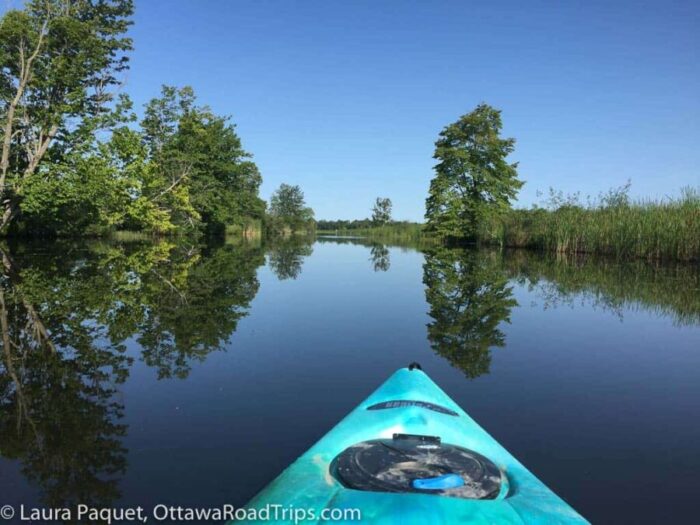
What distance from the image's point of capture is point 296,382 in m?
3.97

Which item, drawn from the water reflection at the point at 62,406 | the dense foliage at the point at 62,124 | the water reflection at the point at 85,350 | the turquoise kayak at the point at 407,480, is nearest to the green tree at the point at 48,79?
the dense foliage at the point at 62,124

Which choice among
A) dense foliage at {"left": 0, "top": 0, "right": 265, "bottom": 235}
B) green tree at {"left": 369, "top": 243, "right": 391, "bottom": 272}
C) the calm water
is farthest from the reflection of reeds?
dense foliage at {"left": 0, "top": 0, "right": 265, "bottom": 235}

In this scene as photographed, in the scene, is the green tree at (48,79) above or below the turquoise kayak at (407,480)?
above

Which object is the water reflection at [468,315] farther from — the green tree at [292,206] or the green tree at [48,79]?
the green tree at [292,206]

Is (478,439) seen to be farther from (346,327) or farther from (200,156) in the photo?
(200,156)

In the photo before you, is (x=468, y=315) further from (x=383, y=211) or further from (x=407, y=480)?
(x=383, y=211)

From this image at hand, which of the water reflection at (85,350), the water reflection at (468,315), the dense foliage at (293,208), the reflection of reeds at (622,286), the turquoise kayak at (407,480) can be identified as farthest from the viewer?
the dense foliage at (293,208)

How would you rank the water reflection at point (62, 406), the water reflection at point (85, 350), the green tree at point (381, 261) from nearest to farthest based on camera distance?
the water reflection at point (62, 406) → the water reflection at point (85, 350) → the green tree at point (381, 261)

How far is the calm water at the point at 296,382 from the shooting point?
7.80ft

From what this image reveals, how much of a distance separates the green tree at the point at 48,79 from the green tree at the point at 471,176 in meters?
23.0

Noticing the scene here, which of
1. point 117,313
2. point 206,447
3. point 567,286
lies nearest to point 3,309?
point 117,313

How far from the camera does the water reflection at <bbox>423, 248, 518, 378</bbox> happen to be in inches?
195

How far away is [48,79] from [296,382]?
20216mm

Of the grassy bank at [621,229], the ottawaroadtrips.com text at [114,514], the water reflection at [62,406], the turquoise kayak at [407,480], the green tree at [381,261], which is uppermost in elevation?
the grassy bank at [621,229]
